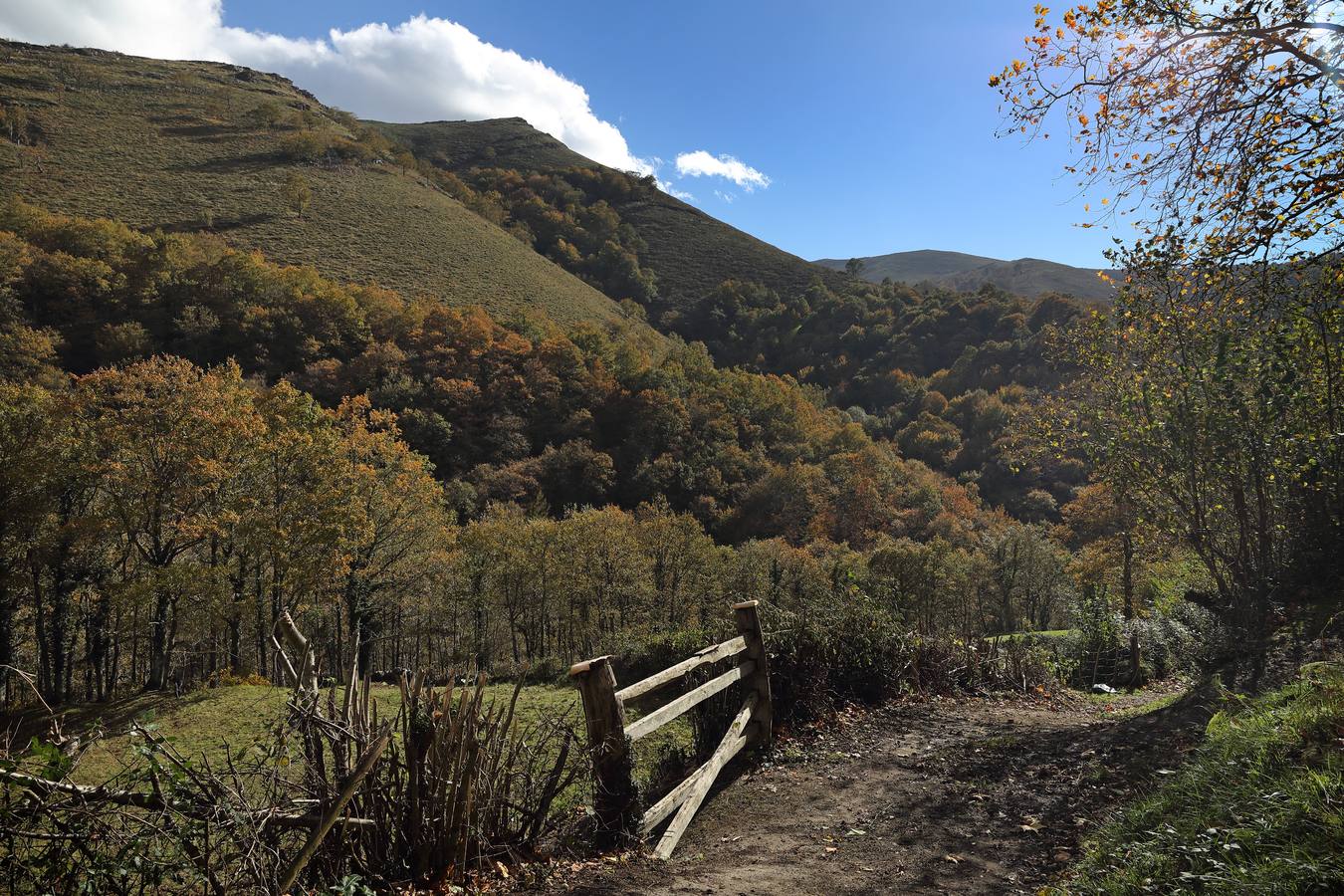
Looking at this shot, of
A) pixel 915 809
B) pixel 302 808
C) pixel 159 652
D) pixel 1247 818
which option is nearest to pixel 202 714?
pixel 159 652

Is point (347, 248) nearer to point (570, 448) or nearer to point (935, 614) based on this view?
point (570, 448)

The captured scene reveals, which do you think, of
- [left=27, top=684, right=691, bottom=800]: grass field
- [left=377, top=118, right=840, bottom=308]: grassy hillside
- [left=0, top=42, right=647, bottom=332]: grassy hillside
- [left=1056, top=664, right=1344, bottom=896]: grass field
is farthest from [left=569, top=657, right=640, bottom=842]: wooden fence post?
[left=377, top=118, right=840, bottom=308]: grassy hillside

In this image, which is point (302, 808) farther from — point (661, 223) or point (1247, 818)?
A: point (661, 223)

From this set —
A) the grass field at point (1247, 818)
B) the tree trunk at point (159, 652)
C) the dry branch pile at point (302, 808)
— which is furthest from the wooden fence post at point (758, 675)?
the tree trunk at point (159, 652)

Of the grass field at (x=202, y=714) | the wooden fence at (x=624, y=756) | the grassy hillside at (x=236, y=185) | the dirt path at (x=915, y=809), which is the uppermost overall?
the grassy hillside at (x=236, y=185)

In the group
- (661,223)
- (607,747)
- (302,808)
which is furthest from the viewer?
(661,223)

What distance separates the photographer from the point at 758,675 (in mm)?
7125

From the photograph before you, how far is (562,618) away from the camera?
4006 centimetres

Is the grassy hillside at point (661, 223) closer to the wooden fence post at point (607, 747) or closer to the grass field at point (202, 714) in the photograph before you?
the grass field at point (202, 714)

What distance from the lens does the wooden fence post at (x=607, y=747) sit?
15.9 feet

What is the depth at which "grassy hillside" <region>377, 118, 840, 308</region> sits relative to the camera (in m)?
127

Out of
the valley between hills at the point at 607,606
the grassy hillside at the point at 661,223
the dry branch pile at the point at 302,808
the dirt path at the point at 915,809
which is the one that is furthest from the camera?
the grassy hillside at the point at 661,223

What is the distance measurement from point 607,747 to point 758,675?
267 cm

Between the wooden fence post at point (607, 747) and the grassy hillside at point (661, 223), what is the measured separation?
12125 cm
